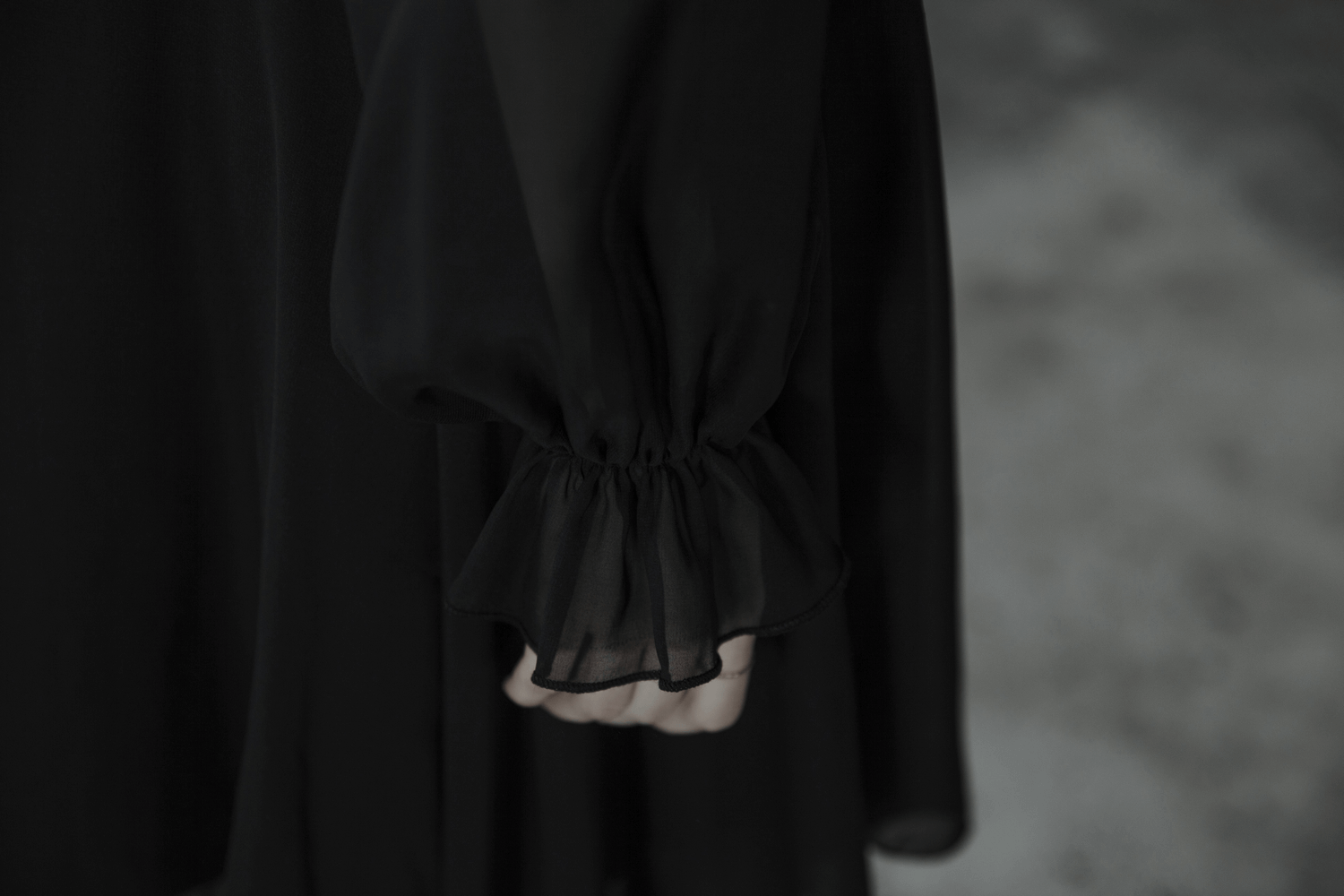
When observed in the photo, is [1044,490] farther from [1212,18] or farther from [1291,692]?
[1212,18]

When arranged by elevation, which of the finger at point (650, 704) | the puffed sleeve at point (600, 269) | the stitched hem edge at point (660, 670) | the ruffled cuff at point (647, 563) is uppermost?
the puffed sleeve at point (600, 269)

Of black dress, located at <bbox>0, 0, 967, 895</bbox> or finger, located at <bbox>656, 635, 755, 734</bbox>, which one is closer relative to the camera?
black dress, located at <bbox>0, 0, 967, 895</bbox>

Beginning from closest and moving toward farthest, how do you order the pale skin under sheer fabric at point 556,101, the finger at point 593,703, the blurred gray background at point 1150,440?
the pale skin under sheer fabric at point 556,101 → the finger at point 593,703 → the blurred gray background at point 1150,440

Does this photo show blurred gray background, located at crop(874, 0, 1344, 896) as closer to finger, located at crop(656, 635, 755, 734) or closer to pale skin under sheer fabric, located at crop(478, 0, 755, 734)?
finger, located at crop(656, 635, 755, 734)

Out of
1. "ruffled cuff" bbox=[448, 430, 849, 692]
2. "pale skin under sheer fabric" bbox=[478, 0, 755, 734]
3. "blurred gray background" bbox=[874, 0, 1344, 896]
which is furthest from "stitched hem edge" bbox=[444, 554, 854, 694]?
"blurred gray background" bbox=[874, 0, 1344, 896]

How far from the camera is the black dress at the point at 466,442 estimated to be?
0.42 m

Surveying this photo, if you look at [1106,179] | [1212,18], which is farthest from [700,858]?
[1212,18]

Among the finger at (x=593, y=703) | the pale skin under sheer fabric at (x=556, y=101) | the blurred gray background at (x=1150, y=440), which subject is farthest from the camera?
the blurred gray background at (x=1150, y=440)

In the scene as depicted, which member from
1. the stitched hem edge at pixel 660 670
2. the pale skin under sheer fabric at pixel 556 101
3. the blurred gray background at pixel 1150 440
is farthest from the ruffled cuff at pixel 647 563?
the blurred gray background at pixel 1150 440

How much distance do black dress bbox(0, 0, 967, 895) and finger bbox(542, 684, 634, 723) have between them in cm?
6

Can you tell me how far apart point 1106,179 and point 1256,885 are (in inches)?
28.4

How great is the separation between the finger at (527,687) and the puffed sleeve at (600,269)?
0.24 feet

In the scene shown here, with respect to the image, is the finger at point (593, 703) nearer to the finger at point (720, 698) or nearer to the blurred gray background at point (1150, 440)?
the finger at point (720, 698)

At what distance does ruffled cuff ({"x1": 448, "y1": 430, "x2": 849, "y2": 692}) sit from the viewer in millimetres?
466
